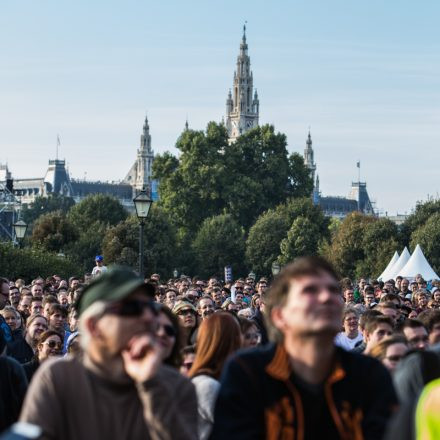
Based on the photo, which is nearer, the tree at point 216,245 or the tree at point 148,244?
the tree at point 148,244

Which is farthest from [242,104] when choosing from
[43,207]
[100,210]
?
[100,210]

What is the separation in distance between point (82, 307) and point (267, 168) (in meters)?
90.8

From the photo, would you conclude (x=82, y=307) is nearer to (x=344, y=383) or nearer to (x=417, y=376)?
(x=344, y=383)

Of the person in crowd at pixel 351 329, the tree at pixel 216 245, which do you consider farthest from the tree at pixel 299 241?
the person in crowd at pixel 351 329

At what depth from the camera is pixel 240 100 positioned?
173 m

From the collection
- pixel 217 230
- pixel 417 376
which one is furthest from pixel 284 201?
pixel 417 376

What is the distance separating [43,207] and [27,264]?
375 ft

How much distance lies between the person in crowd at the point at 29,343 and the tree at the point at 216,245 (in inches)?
2910

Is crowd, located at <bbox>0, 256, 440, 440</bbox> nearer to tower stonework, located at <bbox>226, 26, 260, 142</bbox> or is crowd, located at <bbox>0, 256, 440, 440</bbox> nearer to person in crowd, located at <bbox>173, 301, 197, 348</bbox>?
person in crowd, located at <bbox>173, 301, 197, 348</bbox>

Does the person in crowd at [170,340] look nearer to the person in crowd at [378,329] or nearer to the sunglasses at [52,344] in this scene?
the person in crowd at [378,329]

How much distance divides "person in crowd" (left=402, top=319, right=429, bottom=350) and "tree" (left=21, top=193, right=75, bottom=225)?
139 metres

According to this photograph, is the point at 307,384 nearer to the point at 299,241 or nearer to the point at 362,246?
the point at 362,246

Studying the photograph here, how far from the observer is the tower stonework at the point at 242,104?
168 metres

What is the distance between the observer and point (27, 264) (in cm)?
3903
